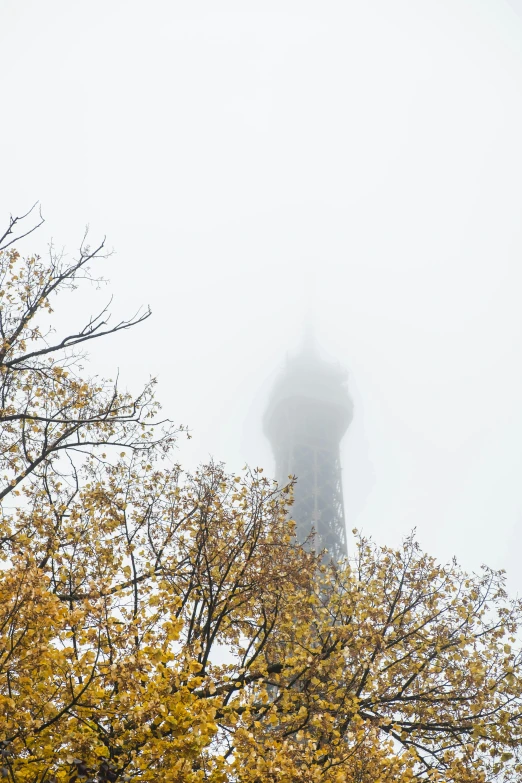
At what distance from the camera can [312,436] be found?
78375 millimetres

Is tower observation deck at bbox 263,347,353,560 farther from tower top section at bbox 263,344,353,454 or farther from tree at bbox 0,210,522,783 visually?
tree at bbox 0,210,522,783

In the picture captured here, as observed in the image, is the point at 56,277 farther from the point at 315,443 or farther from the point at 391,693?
the point at 315,443

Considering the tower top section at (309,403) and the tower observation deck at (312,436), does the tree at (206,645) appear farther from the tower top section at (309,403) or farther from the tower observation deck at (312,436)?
the tower top section at (309,403)

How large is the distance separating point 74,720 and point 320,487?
211 ft

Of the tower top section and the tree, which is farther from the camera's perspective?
the tower top section

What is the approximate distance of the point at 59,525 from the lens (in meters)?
10.2

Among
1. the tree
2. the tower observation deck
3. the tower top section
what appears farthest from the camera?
the tower top section

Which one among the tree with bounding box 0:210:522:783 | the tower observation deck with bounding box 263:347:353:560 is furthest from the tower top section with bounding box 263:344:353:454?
the tree with bounding box 0:210:522:783

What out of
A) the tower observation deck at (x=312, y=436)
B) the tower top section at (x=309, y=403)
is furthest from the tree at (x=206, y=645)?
the tower top section at (x=309, y=403)

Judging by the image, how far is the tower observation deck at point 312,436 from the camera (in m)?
64.5

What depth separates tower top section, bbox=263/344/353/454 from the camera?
80.4 m

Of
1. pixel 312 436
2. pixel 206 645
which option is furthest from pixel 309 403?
pixel 206 645

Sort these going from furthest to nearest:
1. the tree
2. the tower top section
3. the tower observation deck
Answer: the tower top section → the tower observation deck → the tree

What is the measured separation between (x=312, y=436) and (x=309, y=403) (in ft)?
22.9
